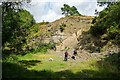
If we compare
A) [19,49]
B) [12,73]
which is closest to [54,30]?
[19,49]

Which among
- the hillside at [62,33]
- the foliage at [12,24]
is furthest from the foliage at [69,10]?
the foliage at [12,24]

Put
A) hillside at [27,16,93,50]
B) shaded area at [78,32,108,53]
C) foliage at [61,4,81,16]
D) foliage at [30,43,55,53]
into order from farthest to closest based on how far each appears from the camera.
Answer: foliage at [61,4,81,16] → hillside at [27,16,93,50] → foliage at [30,43,55,53] → shaded area at [78,32,108,53]

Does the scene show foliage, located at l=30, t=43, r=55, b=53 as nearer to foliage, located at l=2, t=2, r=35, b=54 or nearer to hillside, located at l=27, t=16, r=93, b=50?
hillside, located at l=27, t=16, r=93, b=50

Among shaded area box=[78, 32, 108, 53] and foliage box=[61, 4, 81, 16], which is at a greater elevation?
foliage box=[61, 4, 81, 16]

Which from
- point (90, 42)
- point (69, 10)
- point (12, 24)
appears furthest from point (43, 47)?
point (69, 10)

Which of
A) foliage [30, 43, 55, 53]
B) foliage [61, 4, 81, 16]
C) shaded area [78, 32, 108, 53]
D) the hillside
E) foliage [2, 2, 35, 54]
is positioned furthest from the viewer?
foliage [61, 4, 81, 16]

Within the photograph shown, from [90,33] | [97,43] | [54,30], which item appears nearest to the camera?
[97,43]

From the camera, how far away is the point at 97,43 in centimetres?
5284

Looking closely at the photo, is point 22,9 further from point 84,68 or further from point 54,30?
point 54,30

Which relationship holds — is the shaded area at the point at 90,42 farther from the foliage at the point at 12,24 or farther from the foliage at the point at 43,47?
the foliage at the point at 12,24

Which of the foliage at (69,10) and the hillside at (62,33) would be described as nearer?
the hillside at (62,33)

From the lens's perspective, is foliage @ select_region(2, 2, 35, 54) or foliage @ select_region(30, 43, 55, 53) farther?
foliage @ select_region(30, 43, 55, 53)

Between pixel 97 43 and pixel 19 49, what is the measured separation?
14.3 m

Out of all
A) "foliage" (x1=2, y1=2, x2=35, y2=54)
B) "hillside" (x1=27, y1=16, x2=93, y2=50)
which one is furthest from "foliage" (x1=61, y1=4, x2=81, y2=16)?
"foliage" (x1=2, y1=2, x2=35, y2=54)
